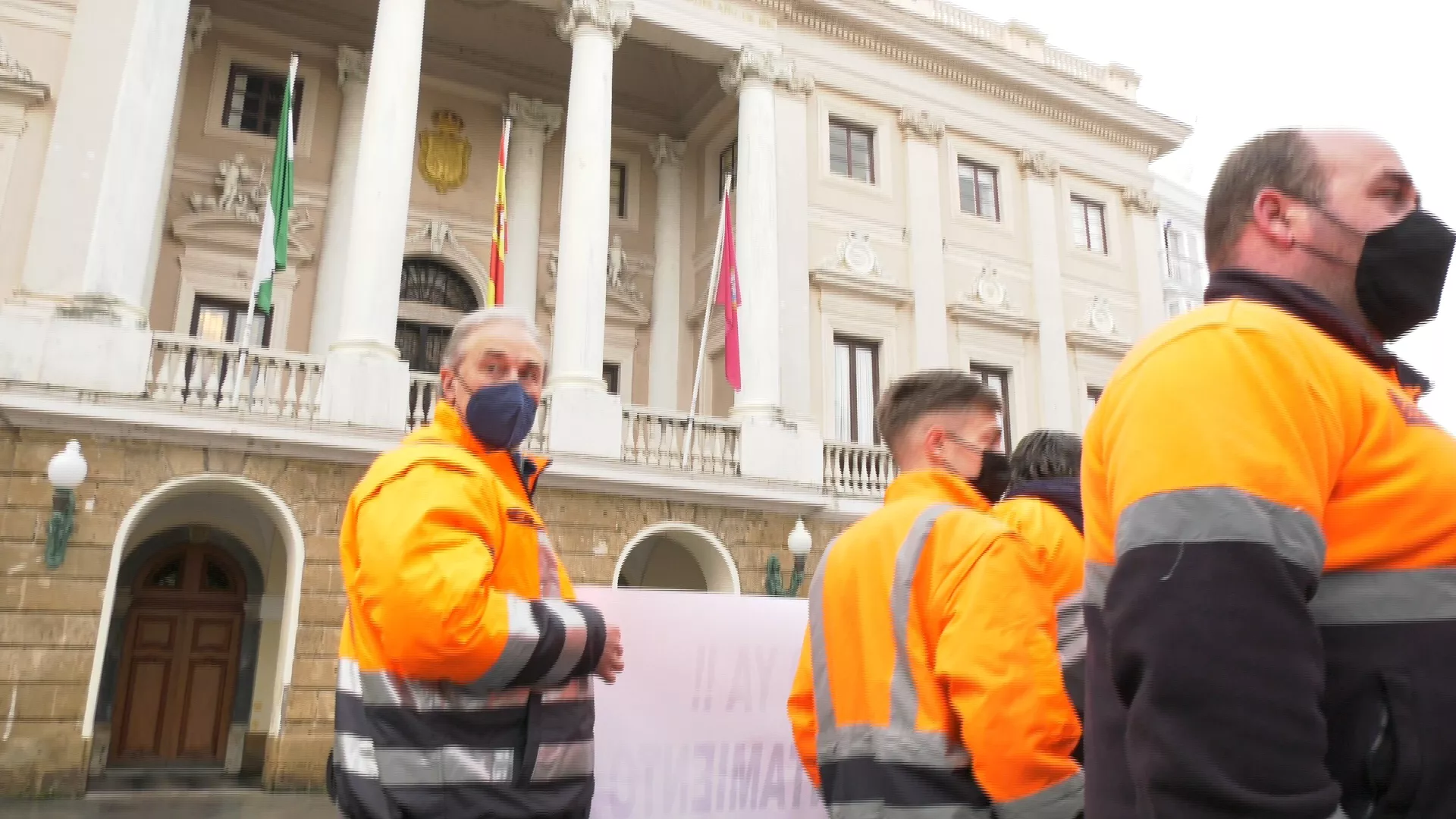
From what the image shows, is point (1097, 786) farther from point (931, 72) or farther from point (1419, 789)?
point (931, 72)

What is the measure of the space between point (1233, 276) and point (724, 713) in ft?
8.39

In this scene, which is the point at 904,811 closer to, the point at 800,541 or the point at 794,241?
the point at 800,541

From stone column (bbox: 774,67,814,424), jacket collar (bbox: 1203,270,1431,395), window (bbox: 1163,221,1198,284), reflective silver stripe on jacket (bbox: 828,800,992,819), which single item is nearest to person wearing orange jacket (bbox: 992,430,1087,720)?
reflective silver stripe on jacket (bbox: 828,800,992,819)

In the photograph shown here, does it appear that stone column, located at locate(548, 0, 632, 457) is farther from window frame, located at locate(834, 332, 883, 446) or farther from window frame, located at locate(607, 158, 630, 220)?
window frame, located at locate(834, 332, 883, 446)

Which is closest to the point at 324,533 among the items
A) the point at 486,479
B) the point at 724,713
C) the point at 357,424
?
the point at 357,424

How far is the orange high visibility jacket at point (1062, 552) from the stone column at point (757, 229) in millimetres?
11342

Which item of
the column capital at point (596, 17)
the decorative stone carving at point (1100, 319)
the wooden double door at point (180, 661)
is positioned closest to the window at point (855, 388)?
the decorative stone carving at point (1100, 319)

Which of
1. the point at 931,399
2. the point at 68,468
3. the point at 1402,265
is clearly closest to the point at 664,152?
the point at 68,468

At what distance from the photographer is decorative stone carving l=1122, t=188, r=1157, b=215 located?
20281mm

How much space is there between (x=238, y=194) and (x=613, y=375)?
6463mm

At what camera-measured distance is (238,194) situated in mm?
14266

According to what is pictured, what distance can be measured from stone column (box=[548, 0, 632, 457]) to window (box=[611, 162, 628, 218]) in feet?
11.3

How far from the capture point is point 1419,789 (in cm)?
116

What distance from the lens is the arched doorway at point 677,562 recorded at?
13.4 metres
